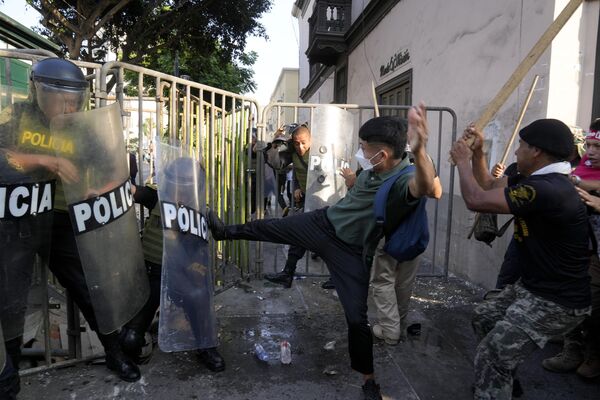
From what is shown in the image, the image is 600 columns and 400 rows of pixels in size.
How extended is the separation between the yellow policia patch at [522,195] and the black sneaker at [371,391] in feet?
4.40

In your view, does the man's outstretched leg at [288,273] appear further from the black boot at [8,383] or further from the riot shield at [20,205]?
the black boot at [8,383]

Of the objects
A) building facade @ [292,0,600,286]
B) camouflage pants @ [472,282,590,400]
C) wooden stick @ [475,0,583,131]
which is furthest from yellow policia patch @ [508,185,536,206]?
building facade @ [292,0,600,286]

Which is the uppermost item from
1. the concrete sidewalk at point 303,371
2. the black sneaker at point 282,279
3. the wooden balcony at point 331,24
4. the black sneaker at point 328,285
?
the wooden balcony at point 331,24

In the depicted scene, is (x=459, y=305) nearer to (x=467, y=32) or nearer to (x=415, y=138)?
(x=415, y=138)

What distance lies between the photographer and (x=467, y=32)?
5.49m

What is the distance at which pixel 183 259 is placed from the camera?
277 cm

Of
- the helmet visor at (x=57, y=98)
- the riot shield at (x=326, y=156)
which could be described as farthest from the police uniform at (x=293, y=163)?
the helmet visor at (x=57, y=98)

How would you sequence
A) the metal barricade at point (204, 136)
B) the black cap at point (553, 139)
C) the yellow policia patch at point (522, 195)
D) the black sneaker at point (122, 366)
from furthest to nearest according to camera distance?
the metal barricade at point (204, 136) < the black sneaker at point (122, 366) < the black cap at point (553, 139) < the yellow policia patch at point (522, 195)

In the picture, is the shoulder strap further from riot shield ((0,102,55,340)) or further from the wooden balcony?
the wooden balcony

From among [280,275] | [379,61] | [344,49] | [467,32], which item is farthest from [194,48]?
[280,275]

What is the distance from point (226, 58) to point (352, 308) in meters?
11.6

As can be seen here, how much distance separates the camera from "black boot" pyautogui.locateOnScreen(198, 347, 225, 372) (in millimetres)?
3049

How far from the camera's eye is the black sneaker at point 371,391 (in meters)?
2.66

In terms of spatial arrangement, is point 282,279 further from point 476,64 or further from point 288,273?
point 476,64
